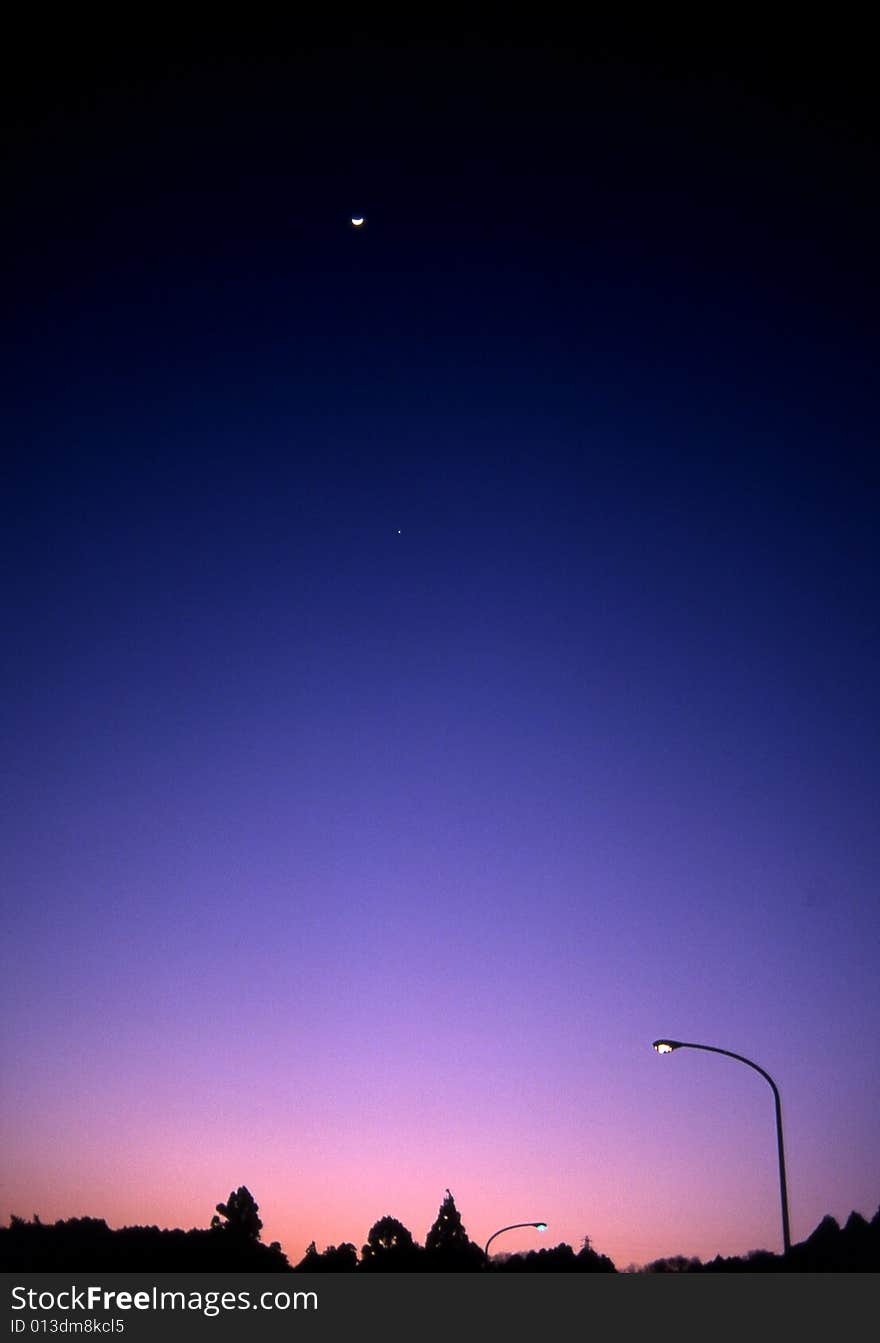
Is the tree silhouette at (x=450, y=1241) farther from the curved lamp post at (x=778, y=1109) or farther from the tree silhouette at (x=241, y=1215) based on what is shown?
the curved lamp post at (x=778, y=1109)

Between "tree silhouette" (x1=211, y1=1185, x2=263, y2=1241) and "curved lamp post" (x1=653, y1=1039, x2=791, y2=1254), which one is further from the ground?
"curved lamp post" (x1=653, y1=1039, x2=791, y2=1254)

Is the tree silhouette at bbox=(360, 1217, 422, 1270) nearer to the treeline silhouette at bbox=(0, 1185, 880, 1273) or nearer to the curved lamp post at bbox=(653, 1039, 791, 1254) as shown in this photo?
the treeline silhouette at bbox=(0, 1185, 880, 1273)

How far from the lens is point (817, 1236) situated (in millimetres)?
57875

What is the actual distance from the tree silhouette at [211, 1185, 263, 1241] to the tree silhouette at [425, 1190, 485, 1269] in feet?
55.2

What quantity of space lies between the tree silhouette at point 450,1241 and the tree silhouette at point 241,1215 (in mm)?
16838

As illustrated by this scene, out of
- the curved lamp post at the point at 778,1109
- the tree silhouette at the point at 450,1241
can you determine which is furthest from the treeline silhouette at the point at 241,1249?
the curved lamp post at the point at 778,1109

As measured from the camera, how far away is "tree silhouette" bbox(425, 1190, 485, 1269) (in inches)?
3164

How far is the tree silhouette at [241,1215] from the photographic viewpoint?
276 feet

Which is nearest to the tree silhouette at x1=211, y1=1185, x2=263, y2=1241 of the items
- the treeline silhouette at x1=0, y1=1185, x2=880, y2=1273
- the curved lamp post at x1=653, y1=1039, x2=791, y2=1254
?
the treeline silhouette at x1=0, y1=1185, x2=880, y2=1273
